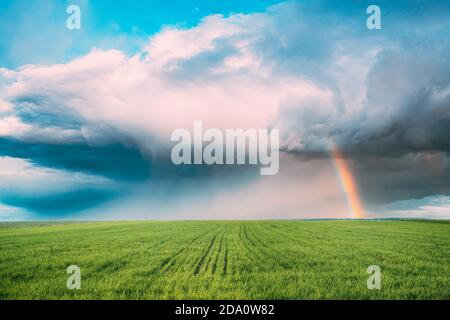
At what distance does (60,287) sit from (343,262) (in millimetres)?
16462

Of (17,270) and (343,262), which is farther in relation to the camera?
(343,262)

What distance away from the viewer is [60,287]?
15.2 m

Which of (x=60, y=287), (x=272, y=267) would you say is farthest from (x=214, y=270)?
(x=60, y=287)

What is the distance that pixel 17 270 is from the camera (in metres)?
Result: 19.8
